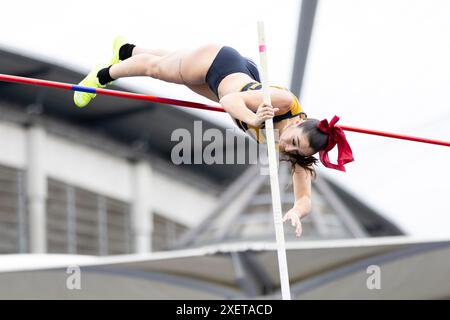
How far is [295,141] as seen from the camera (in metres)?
6.75

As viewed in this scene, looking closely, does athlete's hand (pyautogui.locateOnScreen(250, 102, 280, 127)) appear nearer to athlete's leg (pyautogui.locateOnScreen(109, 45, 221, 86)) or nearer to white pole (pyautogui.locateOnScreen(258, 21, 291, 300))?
white pole (pyautogui.locateOnScreen(258, 21, 291, 300))

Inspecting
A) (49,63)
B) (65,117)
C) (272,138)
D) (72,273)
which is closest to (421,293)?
(72,273)

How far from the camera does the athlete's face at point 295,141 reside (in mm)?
6738

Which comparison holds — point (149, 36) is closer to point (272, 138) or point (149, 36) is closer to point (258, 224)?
point (258, 224)

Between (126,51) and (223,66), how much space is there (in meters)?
0.99

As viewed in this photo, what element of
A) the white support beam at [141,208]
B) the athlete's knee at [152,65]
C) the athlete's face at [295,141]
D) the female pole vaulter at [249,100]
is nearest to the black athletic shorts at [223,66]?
the female pole vaulter at [249,100]

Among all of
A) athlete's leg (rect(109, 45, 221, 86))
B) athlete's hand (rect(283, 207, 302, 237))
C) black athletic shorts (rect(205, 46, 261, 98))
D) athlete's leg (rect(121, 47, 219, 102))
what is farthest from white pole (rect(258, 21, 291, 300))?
athlete's leg (rect(121, 47, 219, 102))

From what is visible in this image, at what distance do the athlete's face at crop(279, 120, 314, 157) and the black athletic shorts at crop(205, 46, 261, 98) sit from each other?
584 millimetres

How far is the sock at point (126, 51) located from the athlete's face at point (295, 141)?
4.96 ft

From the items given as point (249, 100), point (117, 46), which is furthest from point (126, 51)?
point (249, 100)

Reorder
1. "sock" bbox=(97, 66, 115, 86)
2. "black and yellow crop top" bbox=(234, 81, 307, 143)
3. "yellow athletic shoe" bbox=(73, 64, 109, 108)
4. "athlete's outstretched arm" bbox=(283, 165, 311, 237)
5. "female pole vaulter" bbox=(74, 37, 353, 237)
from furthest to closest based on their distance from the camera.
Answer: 1. "yellow athletic shoe" bbox=(73, 64, 109, 108)
2. "sock" bbox=(97, 66, 115, 86)
3. "athlete's outstretched arm" bbox=(283, 165, 311, 237)
4. "black and yellow crop top" bbox=(234, 81, 307, 143)
5. "female pole vaulter" bbox=(74, 37, 353, 237)

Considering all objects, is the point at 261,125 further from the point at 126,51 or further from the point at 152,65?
Answer: the point at 126,51

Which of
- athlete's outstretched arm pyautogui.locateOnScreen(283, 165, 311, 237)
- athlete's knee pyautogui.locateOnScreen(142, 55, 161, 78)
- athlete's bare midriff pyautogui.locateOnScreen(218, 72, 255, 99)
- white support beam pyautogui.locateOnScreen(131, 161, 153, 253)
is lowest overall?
athlete's outstretched arm pyautogui.locateOnScreen(283, 165, 311, 237)

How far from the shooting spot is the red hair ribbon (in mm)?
6750
